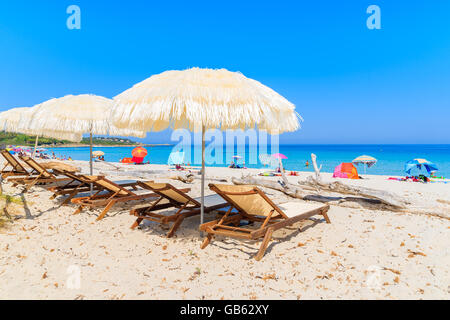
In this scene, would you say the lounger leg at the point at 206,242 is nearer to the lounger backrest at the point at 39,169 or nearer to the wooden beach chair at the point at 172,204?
the wooden beach chair at the point at 172,204

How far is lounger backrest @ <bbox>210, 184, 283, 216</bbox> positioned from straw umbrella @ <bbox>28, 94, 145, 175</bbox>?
10.8 ft

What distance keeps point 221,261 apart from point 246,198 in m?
0.84

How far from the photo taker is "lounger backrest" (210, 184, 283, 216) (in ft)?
10.5

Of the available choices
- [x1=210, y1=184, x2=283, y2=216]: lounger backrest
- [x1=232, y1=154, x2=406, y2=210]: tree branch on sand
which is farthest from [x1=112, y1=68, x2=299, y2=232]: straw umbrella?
[x1=232, y1=154, x2=406, y2=210]: tree branch on sand

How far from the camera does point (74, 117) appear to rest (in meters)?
5.44

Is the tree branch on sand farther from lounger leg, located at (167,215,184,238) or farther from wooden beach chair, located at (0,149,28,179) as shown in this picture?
wooden beach chair, located at (0,149,28,179)

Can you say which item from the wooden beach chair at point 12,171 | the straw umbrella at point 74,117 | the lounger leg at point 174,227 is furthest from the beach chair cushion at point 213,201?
the wooden beach chair at point 12,171

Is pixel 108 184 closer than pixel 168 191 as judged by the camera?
No

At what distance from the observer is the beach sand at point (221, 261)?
7.89 feet

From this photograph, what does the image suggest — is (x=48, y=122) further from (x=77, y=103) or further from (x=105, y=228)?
(x=105, y=228)

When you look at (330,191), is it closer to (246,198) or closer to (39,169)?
(246,198)

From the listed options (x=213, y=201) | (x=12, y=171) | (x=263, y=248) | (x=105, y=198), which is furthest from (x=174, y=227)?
(x=12, y=171)
